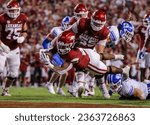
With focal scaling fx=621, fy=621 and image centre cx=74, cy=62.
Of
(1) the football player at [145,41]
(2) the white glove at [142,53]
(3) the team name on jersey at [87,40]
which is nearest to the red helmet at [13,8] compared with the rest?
(3) the team name on jersey at [87,40]

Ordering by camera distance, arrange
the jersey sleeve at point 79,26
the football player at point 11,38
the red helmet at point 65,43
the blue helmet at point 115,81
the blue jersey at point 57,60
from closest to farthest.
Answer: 1. the red helmet at point 65,43
2. the blue helmet at point 115,81
3. the jersey sleeve at point 79,26
4. the blue jersey at point 57,60
5. the football player at point 11,38

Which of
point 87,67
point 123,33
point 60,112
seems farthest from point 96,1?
point 60,112

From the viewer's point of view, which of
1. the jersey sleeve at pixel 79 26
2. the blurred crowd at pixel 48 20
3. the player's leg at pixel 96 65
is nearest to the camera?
the player's leg at pixel 96 65

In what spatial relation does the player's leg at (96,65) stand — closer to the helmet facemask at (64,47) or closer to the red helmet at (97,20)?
the helmet facemask at (64,47)

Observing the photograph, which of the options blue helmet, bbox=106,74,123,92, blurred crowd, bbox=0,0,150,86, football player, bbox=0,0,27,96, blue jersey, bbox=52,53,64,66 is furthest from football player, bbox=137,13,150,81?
blurred crowd, bbox=0,0,150,86

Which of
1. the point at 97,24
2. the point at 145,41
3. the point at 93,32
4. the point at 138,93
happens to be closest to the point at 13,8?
the point at 93,32

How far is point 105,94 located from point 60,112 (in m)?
3.40

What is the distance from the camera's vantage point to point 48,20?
19.9m

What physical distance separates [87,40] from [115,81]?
40.7 inches

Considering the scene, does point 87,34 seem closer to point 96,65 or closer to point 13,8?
point 96,65

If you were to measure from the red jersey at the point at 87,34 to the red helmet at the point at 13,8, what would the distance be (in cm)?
151

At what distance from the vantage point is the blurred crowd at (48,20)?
59.8 ft

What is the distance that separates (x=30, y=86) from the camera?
1795cm

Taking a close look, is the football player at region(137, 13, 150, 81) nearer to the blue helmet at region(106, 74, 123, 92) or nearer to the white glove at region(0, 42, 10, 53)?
the blue helmet at region(106, 74, 123, 92)
